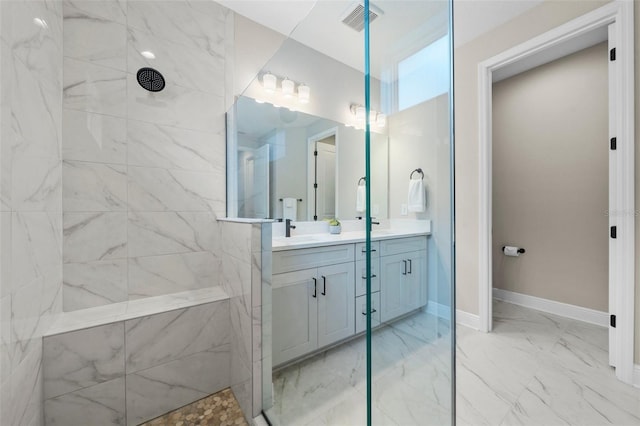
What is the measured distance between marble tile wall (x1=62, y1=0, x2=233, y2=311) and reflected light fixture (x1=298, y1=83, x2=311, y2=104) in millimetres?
627

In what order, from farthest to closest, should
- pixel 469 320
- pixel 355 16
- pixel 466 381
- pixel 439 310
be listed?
pixel 469 320
pixel 466 381
pixel 355 16
pixel 439 310

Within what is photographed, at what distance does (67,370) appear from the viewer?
1.17m

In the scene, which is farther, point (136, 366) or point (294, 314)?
point (294, 314)

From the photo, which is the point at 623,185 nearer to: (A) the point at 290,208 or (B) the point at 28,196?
(A) the point at 290,208

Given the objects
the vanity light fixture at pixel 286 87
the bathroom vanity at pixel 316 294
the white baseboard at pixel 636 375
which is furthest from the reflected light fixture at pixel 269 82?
the white baseboard at pixel 636 375

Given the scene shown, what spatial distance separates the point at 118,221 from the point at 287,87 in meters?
1.57

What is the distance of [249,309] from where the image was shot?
128 cm

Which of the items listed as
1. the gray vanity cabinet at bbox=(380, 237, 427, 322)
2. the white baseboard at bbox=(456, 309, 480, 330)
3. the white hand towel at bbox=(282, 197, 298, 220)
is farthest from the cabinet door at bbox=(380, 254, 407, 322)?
the white baseboard at bbox=(456, 309, 480, 330)

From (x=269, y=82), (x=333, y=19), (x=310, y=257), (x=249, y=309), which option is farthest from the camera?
(x=269, y=82)

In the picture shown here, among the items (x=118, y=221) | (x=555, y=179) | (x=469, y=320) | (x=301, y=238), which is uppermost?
(x=555, y=179)

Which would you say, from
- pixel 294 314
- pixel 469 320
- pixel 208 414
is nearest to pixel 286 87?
pixel 294 314

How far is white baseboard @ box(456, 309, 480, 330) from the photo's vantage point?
217 centimetres

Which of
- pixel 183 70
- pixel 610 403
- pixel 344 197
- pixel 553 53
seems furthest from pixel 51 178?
pixel 553 53

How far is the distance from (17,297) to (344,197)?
6.03 ft
